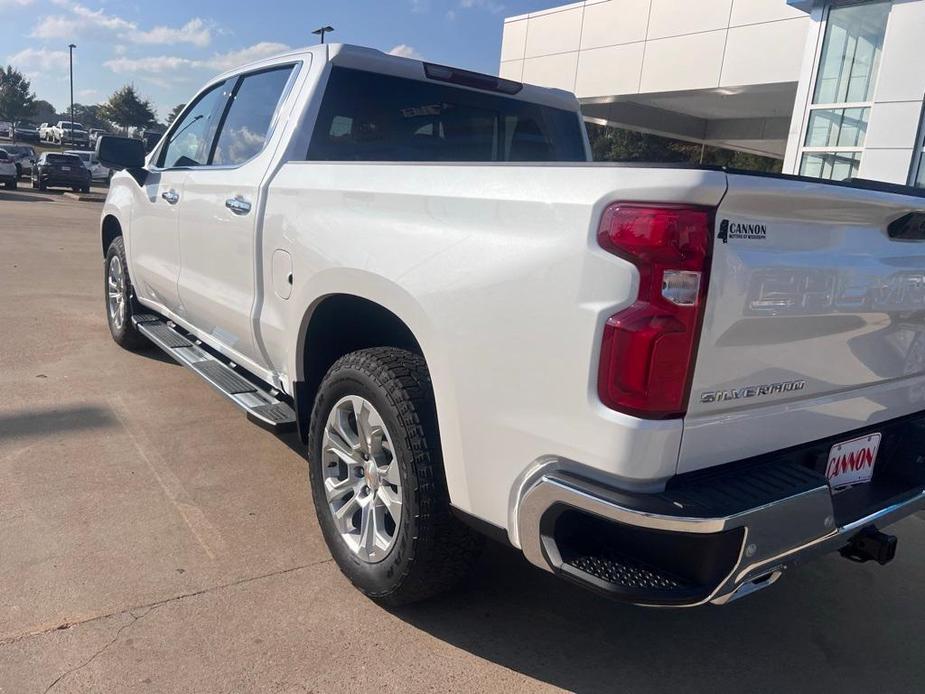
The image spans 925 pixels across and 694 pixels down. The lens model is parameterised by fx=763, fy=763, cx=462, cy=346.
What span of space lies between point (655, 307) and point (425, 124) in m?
2.25

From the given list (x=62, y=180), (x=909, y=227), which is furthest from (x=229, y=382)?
(x=62, y=180)

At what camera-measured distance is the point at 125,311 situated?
5.73 m

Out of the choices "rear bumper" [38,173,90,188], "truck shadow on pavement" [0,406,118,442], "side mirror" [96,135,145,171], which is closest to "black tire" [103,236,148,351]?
"side mirror" [96,135,145,171]

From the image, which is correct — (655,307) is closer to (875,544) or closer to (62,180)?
(875,544)

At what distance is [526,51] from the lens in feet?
63.4

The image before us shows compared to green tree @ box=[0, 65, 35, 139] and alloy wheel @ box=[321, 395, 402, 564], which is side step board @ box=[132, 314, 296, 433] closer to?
alloy wheel @ box=[321, 395, 402, 564]

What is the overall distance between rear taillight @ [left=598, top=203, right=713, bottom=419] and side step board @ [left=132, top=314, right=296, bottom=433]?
184cm

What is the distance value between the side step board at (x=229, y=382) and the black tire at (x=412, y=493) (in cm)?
65

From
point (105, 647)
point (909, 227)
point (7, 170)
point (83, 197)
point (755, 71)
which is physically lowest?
point (105, 647)

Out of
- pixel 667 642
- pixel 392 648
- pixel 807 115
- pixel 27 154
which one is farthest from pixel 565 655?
pixel 27 154

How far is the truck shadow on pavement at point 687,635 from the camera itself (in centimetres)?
263

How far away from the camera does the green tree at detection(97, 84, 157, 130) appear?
72125 mm

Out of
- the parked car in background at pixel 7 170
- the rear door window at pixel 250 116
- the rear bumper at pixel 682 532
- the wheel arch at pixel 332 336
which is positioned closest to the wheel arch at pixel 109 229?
the rear door window at pixel 250 116

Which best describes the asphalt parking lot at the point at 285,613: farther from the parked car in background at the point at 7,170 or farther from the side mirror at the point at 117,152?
the parked car in background at the point at 7,170
